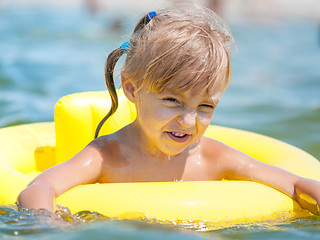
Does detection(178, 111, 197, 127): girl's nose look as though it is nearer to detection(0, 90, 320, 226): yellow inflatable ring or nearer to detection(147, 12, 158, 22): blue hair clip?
detection(0, 90, 320, 226): yellow inflatable ring

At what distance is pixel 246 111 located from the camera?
19.6ft

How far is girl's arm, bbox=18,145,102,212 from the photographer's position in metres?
2.22

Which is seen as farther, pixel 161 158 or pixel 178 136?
pixel 161 158

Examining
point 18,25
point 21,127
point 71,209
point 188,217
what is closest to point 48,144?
point 21,127

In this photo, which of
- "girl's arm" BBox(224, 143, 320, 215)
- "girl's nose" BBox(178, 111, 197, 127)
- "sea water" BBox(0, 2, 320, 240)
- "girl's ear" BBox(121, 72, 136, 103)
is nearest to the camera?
"sea water" BBox(0, 2, 320, 240)

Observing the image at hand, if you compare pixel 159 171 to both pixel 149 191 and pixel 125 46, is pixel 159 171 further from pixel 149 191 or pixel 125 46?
pixel 125 46

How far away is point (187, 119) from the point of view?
2.30m

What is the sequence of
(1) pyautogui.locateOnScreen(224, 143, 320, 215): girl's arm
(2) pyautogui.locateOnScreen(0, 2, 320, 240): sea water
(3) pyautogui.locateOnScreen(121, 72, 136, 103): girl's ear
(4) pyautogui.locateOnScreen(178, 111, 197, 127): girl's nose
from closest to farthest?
(2) pyautogui.locateOnScreen(0, 2, 320, 240): sea water → (4) pyautogui.locateOnScreen(178, 111, 197, 127): girl's nose → (1) pyautogui.locateOnScreen(224, 143, 320, 215): girl's arm → (3) pyautogui.locateOnScreen(121, 72, 136, 103): girl's ear

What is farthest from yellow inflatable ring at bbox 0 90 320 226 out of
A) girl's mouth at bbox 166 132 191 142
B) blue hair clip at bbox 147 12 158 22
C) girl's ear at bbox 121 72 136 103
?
blue hair clip at bbox 147 12 158 22

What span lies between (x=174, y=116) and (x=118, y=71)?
526 mm

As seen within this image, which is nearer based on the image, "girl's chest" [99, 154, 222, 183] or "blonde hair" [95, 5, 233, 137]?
"blonde hair" [95, 5, 233, 137]

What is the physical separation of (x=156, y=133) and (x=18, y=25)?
11440mm

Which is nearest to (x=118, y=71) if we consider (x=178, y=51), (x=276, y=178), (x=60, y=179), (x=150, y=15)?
(x=150, y=15)

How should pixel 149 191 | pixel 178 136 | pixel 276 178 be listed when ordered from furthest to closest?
pixel 276 178
pixel 178 136
pixel 149 191
